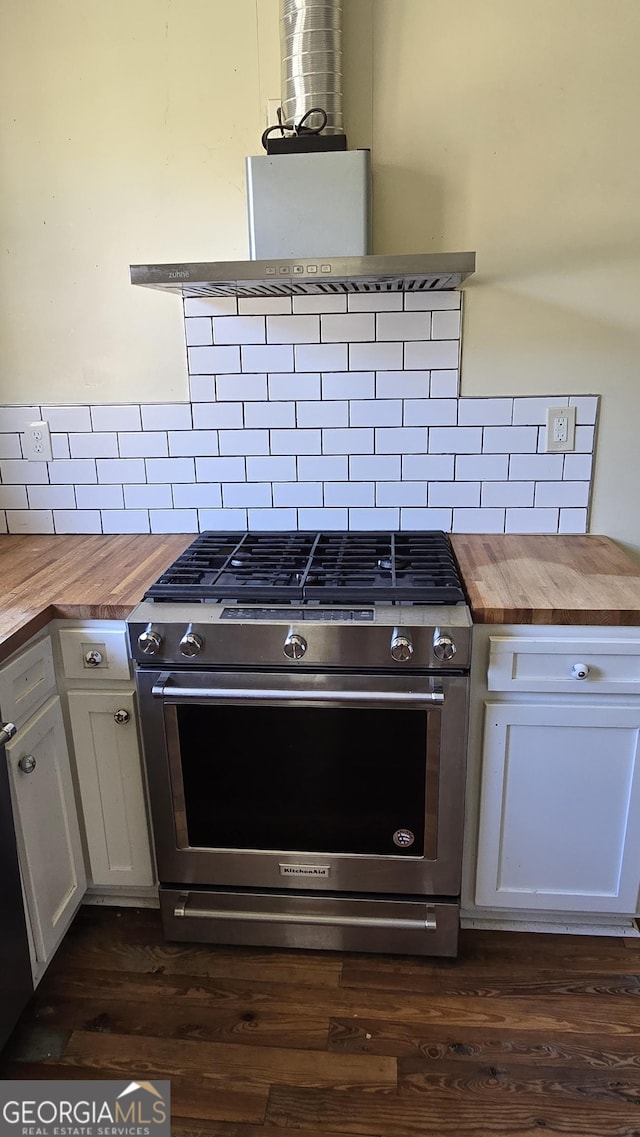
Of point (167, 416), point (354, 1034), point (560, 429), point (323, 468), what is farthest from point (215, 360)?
point (354, 1034)

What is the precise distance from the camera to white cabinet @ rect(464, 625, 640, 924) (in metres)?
1.63

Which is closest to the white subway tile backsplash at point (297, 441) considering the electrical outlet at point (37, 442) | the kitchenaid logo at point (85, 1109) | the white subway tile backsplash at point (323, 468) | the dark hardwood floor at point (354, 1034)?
the white subway tile backsplash at point (323, 468)

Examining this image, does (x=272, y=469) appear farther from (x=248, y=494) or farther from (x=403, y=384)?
(x=403, y=384)

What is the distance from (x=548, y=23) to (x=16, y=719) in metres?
2.05

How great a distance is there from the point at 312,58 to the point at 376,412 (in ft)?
2.81

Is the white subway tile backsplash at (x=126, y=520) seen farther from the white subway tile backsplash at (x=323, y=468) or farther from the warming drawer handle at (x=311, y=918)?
the warming drawer handle at (x=311, y=918)

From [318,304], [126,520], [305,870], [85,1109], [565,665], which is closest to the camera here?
[85,1109]

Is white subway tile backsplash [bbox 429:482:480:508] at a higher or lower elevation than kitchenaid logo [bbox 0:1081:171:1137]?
higher

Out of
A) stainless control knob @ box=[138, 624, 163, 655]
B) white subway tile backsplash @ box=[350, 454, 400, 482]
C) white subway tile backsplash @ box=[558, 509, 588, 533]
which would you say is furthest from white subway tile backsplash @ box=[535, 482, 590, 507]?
stainless control knob @ box=[138, 624, 163, 655]

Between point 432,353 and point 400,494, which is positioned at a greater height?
point 432,353

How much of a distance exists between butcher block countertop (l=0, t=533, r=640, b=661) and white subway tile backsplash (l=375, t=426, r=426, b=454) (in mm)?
279

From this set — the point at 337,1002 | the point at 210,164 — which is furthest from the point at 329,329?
the point at 337,1002

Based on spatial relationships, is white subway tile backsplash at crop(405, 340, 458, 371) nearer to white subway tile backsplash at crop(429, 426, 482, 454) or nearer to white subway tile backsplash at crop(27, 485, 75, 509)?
white subway tile backsplash at crop(429, 426, 482, 454)

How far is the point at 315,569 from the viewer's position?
70.2 inches
